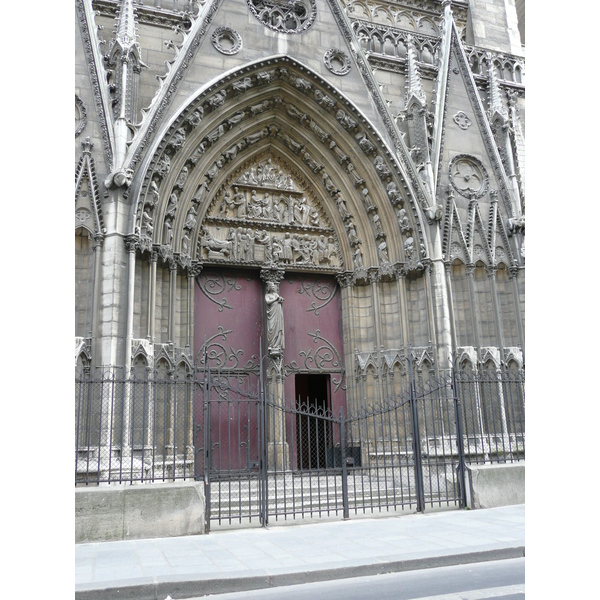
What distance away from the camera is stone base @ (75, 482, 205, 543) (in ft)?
24.2

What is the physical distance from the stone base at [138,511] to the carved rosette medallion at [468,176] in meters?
9.06

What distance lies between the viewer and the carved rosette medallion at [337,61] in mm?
13163

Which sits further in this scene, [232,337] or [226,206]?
[226,206]

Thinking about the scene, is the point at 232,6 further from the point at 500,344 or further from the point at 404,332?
the point at 500,344

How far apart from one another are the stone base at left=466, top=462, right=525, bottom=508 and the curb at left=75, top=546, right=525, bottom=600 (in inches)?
124

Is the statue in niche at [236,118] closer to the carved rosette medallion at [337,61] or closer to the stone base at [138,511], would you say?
the carved rosette medallion at [337,61]

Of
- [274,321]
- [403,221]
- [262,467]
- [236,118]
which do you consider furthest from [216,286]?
[262,467]

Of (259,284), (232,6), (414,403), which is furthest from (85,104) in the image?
(414,403)

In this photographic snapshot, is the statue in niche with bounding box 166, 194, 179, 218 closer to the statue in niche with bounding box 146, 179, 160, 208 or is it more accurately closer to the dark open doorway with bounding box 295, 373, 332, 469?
the statue in niche with bounding box 146, 179, 160, 208

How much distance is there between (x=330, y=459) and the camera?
41.2 feet

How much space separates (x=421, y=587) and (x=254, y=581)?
1512 millimetres

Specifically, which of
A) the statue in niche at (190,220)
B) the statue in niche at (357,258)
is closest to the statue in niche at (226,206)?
the statue in niche at (190,220)

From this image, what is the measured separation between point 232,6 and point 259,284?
19.8 ft

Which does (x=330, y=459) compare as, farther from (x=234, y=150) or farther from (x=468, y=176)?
(x=468, y=176)
